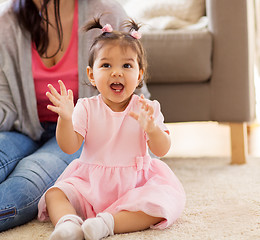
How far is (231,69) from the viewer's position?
4.98 feet

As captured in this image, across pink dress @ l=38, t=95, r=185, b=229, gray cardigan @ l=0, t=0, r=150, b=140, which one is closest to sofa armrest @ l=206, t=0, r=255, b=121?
gray cardigan @ l=0, t=0, r=150, b=140

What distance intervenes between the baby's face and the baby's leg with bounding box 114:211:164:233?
0.25 meters

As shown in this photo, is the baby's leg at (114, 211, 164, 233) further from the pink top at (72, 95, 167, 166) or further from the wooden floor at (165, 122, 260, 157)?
the wooden floor at (165, 122, 260, 157)

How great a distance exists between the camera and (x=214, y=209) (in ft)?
3.44

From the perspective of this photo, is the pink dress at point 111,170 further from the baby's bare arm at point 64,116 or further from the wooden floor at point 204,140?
the wooden floor at point 204,140

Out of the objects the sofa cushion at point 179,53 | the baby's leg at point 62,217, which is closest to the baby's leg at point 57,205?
the baby's leg at point 62,217

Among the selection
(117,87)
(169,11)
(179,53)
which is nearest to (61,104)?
(117,87)

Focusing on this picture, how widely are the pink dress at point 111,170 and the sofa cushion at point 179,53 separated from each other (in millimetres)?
519

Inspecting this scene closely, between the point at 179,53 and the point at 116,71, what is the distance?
2.00 ft

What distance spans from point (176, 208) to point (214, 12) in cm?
83

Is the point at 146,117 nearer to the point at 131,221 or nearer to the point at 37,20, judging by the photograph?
the point at 131,221

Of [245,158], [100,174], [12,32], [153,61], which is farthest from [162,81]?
[100,174]

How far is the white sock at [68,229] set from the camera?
30.6 inches

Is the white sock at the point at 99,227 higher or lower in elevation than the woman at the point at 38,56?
lower
